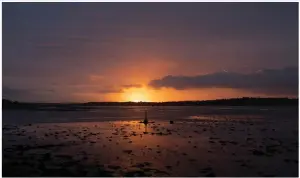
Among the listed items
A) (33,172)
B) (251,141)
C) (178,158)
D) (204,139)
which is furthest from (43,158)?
(251,141)

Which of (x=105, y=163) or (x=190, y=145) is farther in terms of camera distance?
(x=190, y=145)

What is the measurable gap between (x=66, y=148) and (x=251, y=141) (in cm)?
995

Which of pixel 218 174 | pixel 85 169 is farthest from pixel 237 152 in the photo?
pixel 85 169

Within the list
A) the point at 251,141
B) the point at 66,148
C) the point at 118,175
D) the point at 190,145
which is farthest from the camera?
the point at 251,141

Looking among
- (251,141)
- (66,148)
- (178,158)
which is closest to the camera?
(178,158)

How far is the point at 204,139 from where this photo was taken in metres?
19.7

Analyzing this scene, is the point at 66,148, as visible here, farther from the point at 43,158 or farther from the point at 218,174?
the point at 218,174

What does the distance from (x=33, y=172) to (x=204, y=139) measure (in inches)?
431

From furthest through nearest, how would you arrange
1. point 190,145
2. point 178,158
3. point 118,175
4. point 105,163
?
1. point 190,145
2. point 178,158
3. point 105,163
4. point 118,175

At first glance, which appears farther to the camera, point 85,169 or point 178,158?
point 178,158

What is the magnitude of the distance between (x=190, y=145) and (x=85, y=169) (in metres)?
6.94

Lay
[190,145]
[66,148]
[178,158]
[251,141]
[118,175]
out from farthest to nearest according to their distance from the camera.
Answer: [251,141]
[190,145]
[66,148]
[178,158]
[118,175]

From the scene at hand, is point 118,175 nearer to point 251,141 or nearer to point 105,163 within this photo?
point 105,163

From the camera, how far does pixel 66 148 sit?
53.1 feet
